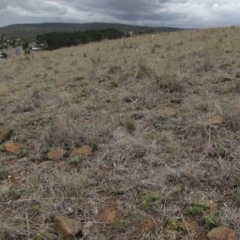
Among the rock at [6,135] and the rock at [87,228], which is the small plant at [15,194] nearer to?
the rock at [87,228]

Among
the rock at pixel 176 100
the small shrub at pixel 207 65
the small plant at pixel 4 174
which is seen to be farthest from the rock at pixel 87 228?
the small shrub at pixel 207 65

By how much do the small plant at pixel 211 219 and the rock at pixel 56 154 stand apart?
1.55 m

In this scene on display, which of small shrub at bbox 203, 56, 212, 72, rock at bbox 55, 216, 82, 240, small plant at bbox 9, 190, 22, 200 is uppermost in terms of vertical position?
small shrub at bbox 203, 56, 212, 72

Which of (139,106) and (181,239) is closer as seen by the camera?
(181,239)

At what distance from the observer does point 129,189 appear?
2.24 meters

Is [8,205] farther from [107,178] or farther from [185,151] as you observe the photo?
[185,151]

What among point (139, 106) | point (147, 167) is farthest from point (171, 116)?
point (147, 167)

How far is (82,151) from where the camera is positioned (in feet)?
9.41

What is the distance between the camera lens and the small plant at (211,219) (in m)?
1.81

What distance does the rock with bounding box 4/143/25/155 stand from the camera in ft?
10.1

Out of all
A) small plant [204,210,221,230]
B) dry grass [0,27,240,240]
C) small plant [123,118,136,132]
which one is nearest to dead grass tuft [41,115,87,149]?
dry grass [0,27,240,240]

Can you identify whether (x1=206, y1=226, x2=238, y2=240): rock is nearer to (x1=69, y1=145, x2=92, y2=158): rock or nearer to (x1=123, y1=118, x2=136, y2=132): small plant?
(x1=69, y1=145, x2=92, y2=158): rock

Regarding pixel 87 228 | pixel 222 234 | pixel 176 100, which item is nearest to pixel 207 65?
pixel 176 100

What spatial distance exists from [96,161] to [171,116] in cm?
121
